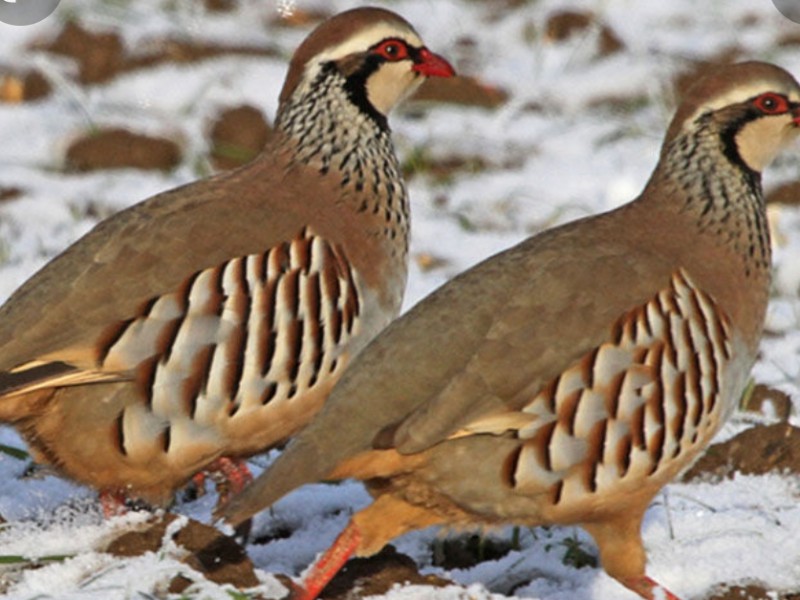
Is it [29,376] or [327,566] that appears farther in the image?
[29,376]

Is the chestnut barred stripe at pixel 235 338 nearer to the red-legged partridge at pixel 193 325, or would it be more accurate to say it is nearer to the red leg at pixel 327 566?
the red-legged partridge at pixel 193 325

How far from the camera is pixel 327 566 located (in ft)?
12.8

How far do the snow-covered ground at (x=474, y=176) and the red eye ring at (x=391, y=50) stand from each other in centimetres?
113

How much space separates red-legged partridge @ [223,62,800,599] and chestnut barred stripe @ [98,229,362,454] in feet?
1.37

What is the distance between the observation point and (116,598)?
366cm

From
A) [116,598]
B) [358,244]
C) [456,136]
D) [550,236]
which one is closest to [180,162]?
[456,136]

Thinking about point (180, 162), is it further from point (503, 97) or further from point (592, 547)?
point (592, 547)

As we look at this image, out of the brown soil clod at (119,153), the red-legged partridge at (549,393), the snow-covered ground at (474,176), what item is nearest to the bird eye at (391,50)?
the red-legged partridge at (549,393)

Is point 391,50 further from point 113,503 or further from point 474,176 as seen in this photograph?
point 474,176

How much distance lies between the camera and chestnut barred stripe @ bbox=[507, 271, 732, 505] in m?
3.98

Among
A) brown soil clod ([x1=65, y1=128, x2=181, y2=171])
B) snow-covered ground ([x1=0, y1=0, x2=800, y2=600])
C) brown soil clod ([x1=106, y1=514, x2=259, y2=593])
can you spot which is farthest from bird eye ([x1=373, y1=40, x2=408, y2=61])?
brown soil clod ([x1=65, y1=128, x2=181, y2=171])

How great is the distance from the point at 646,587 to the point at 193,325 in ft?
3.84

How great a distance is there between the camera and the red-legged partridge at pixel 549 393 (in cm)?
391

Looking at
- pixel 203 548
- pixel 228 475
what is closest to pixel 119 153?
pixel 228 475
